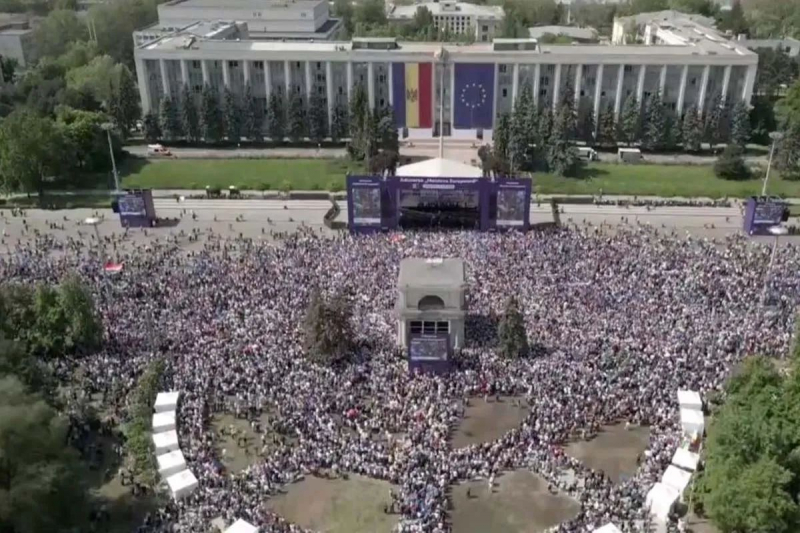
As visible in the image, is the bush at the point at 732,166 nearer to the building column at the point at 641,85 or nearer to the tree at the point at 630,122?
the tree at the point at 630,122

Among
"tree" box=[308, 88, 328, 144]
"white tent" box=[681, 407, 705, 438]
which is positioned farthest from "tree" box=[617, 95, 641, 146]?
"white tent" box=[681, 407, 705, 438]

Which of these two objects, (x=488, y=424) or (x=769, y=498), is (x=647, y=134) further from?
(x=769, y=498)

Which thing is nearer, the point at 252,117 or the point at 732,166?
the point at 732,166

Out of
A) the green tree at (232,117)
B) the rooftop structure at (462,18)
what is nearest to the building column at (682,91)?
the green tree at (232,117)

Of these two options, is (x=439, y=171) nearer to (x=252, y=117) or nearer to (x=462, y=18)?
(x=252, y=117)

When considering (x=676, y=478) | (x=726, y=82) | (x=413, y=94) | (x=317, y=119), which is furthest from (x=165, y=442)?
(x=726, y=82)

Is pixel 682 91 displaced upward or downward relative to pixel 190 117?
upward

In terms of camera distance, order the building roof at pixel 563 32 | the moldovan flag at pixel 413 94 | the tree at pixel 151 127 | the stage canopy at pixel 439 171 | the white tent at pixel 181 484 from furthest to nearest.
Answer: the building roof at pixel 563 32
the moldovan flag at pixel 413 94
the tree at pixel 151 127
the stage canopy at pixel 439 171
the white tent at pixel 181 484
